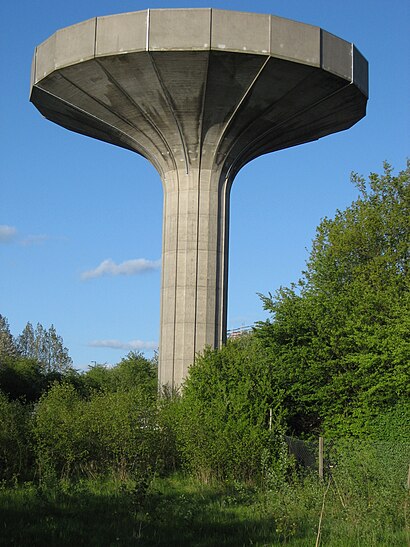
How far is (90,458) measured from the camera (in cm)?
1675

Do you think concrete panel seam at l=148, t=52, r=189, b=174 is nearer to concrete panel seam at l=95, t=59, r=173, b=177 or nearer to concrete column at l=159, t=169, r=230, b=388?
concrete panel seam at l=95, t=59, r=173, b=177

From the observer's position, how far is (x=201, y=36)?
60.7ft

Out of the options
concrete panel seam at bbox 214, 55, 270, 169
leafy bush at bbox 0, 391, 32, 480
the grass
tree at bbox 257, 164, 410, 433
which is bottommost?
the grass

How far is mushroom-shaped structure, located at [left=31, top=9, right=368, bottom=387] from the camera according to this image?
1873cm

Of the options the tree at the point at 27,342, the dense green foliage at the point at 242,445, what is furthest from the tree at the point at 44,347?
the dense green foliage at the point at 242,445

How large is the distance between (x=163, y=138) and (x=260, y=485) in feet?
35.1

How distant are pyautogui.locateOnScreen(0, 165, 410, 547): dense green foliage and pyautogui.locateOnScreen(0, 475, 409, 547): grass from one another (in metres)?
0.04

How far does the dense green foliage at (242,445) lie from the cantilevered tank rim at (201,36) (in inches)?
282

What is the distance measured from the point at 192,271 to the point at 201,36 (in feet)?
23.3

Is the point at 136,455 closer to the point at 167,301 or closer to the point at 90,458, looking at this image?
the point at 90,458

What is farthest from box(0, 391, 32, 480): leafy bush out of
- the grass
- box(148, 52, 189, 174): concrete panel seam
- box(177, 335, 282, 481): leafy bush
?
box(148, 52, 189, 174): concrete panel seam

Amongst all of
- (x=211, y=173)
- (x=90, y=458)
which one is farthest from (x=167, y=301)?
(x=90, y=458)

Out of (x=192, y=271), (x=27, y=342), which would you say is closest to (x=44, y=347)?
(x=27, y=342)

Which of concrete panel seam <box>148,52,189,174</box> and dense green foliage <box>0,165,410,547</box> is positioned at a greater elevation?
concrete panel seam <box>148,52,189,174</box>
